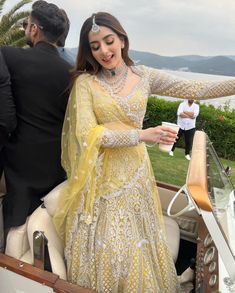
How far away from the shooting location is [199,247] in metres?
1.91

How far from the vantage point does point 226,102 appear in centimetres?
1211

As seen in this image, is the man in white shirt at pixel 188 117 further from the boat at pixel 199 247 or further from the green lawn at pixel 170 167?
the boat at pixel 199 247

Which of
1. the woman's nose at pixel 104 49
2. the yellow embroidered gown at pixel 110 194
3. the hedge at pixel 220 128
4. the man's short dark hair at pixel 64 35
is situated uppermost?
the man's short dark hair at pixel 64 35

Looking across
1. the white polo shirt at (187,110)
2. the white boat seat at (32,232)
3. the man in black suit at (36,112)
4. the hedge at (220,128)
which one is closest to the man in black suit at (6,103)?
the man in black suit at (36,112)

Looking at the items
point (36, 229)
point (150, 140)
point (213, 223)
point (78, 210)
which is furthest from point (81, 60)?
point (213, 223)

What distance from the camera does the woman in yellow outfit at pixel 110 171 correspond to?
66.4 inches

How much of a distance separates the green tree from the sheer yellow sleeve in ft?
33.9

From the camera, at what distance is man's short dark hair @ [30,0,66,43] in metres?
1.88

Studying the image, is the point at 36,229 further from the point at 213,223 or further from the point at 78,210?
the point at 213,223

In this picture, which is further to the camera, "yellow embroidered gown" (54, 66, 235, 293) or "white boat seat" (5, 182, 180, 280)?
"white boat seat" (5, 182, 180, 280)

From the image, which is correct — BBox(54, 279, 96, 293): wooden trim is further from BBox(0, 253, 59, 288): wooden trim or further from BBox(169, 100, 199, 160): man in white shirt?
BBox(169, 100, 199, 160): man in white shirt

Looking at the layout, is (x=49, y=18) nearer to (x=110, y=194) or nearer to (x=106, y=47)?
(x=106, y=47)

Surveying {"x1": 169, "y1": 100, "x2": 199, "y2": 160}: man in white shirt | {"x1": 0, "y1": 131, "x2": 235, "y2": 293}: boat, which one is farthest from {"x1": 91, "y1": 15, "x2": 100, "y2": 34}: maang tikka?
{"x1": 169, "y1": 100, "x2": 199, "y2": 160}: man in white shirt

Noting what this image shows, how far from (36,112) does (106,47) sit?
54 cm
